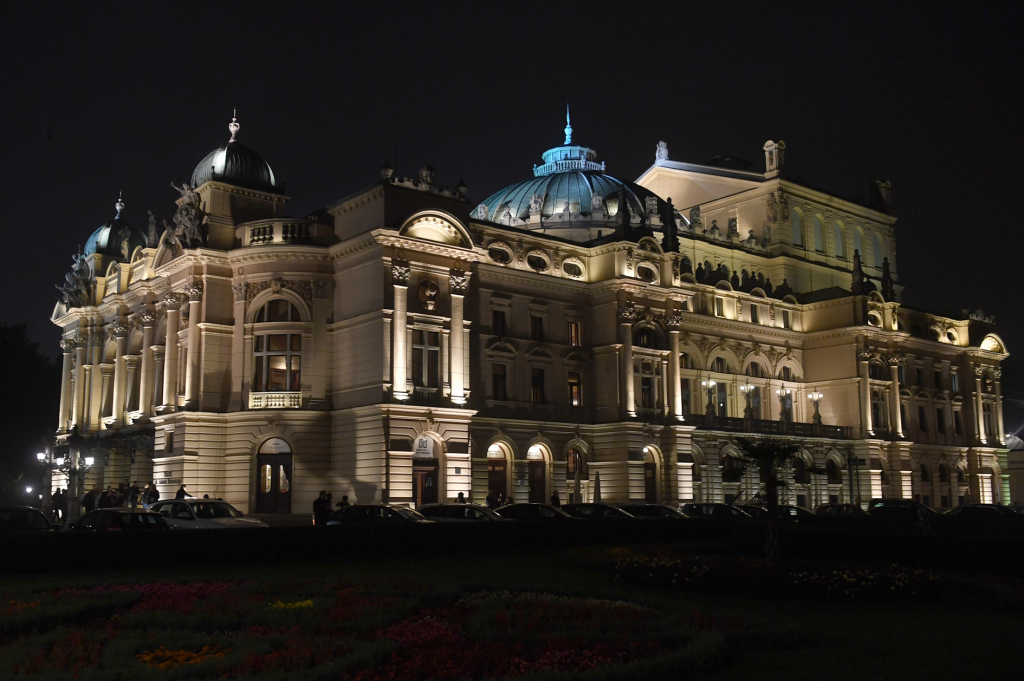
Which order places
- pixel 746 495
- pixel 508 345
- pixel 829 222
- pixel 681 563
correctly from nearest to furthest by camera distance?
pixel 681 563
pixel 508 345
pixel 746 495
pixel 829 222

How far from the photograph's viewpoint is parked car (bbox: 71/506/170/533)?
30797 millimetres

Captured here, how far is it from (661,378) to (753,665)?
48209mm

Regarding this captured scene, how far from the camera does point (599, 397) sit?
60438mm

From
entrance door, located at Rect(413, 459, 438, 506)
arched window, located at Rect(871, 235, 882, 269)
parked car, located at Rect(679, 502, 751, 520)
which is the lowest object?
parked car, located at Rect(679, 502, 751, 520)

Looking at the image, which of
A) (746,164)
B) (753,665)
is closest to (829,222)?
(746,164)

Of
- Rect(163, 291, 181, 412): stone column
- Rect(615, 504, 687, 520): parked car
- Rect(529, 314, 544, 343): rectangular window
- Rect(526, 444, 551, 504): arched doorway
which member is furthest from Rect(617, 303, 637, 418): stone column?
Rect(163, 291, 181, 412): stone column

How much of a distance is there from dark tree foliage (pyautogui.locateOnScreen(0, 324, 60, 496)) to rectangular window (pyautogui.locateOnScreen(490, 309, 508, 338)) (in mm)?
40999

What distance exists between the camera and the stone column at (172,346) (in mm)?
54906

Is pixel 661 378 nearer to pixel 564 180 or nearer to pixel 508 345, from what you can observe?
pixel 508 345

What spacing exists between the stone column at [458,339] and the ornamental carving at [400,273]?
9.71 ft

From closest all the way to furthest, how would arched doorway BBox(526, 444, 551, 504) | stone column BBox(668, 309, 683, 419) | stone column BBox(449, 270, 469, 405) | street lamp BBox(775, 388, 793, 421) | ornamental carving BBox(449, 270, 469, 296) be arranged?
stone column BBox(449, 270, 469, 405), ornamental carving BBox(449, 270, 469, 296), arched doorway BBox(526, 444, 551, 504), stone column BBox(668, 309, 683, 419), street lamp BBox(775, 388, 793, 421)

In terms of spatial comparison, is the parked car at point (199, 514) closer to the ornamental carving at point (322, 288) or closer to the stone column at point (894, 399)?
the ornamental carving at point (322, 288)

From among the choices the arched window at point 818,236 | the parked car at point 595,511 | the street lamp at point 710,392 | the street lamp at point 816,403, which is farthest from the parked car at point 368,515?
the arched window at point 818,236

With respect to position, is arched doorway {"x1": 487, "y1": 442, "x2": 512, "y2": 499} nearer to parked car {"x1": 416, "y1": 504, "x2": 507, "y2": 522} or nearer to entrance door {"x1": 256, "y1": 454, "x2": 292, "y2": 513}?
entrance door {"x1": 256, "y1": 454, "x2": 292, "y2": 513}
